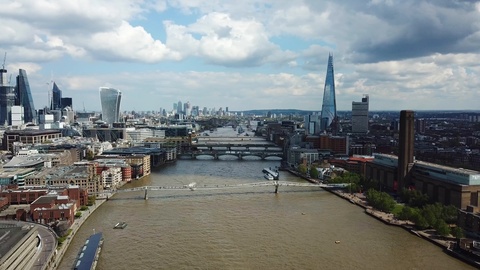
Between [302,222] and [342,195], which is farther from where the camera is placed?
[342,195]

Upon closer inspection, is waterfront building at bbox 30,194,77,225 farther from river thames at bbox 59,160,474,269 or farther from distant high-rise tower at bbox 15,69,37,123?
distant high-rise tower at bbox 15,69,37,123

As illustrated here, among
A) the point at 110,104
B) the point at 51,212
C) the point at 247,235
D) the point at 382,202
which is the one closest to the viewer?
the point at 247,235

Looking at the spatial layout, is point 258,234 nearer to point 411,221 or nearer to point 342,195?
point 411,221

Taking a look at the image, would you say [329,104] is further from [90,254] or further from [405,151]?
[90,254]

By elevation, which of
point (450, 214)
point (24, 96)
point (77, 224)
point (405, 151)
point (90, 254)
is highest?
point (24, 96)

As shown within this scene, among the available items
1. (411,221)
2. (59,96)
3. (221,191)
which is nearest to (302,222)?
(411,221)

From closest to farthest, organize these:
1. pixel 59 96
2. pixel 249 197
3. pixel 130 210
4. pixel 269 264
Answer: pixel 269 264, pixel 130 210, pixel 249 197, pixel 59 96

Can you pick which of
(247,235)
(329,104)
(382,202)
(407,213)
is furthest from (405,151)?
(329,104)

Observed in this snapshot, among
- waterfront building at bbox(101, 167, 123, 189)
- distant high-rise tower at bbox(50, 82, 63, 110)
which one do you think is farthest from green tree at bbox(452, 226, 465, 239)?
distant high-rise tower at bbox(50, 82, 63, 110)
